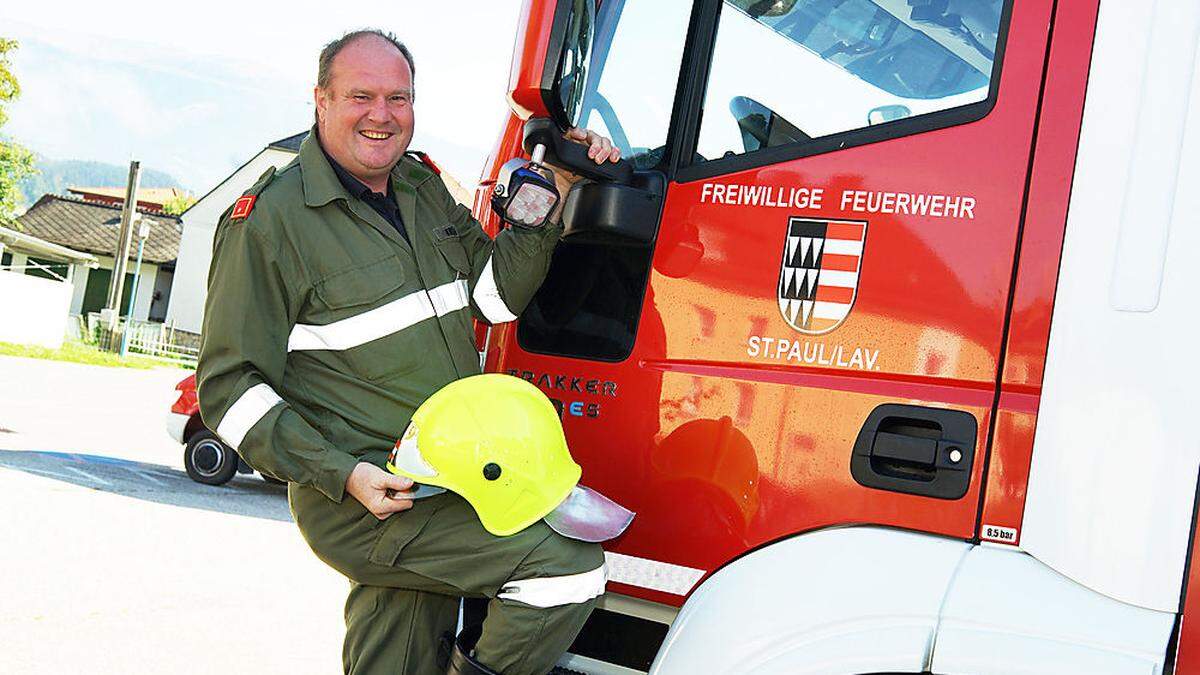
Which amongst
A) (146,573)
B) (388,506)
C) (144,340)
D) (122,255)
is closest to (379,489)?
(388,506)

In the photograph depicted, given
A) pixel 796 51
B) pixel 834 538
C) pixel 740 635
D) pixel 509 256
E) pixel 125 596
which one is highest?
pixel 796 51

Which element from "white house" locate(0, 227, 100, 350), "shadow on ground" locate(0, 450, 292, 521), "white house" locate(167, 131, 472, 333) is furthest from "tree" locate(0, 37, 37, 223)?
"shadow on ground" locate(0, 450, 292, 521)

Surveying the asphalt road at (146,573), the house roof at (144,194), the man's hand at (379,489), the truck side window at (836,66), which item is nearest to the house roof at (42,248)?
the asphalt road at (146,573)

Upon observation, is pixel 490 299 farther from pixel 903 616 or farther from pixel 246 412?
pixel 903 616

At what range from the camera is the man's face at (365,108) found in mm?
2814

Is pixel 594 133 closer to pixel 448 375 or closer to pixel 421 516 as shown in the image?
pixel 448 375

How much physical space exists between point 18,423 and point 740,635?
40.5 feet

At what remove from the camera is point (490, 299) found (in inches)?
112

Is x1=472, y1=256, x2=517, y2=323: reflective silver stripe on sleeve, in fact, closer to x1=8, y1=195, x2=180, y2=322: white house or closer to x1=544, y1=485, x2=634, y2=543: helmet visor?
x1=544, y1=485, x2=634, y2=543: helmet visor

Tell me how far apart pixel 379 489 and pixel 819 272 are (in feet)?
3.28

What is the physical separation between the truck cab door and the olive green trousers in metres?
0.19

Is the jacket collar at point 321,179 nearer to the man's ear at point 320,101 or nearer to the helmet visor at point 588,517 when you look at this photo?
the man's ear at point 320,101

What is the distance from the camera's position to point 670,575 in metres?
2.53

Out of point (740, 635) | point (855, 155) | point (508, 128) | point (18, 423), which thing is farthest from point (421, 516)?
point (18, 423)
